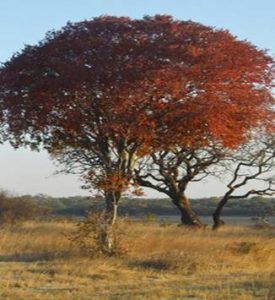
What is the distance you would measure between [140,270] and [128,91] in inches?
166

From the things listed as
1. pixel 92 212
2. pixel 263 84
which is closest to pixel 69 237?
pixel 92 212

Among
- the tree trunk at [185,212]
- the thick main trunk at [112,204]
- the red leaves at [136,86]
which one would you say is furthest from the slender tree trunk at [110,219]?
the tree trunk at [185,212]

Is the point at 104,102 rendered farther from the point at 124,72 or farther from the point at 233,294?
the point at 233,294

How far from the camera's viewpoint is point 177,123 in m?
18.9

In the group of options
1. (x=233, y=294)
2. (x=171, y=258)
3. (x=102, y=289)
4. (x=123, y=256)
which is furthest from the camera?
(x=123, y=256)

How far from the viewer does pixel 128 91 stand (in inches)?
720

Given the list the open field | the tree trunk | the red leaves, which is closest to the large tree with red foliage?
the red leaves

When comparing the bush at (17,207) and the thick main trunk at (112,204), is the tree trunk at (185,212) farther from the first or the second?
the thick main trunk at (112,204)

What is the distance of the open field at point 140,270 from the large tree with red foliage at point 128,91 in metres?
2.19

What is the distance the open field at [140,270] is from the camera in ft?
46.0

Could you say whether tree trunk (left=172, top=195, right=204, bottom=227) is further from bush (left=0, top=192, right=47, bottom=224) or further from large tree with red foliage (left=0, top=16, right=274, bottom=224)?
large tree with red foliage (left=0, top=16, right=274, bottom=224)

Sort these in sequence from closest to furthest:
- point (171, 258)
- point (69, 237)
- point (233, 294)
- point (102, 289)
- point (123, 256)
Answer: point (233, 294) < point (102, 289) < point (171, 258) < point (123, 256) < point (69, 237)

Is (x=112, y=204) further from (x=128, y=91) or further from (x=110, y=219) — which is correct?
(x=128, y=91)

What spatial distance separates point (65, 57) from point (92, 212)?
405cm
